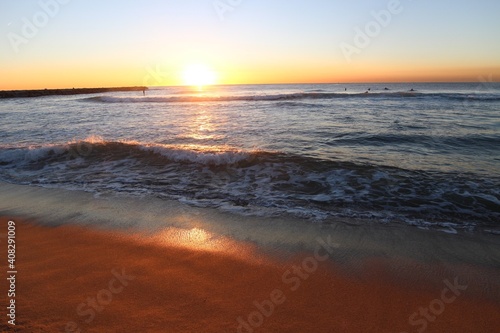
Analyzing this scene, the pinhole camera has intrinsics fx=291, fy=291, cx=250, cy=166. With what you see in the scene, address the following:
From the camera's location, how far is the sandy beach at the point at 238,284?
106 inches

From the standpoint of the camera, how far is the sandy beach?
2.69 metres

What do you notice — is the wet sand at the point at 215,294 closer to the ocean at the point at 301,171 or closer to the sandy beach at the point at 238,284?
the sandy beach at the point at 238,284

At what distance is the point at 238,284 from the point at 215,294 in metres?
0.31

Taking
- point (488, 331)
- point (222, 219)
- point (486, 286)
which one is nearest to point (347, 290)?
point (488, 331)

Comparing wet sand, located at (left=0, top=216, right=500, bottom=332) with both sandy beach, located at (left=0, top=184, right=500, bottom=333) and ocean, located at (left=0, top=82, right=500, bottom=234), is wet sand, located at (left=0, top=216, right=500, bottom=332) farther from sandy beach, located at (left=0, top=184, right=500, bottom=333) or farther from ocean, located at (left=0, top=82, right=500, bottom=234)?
ocean, located at (left=0, top=82, right=500, bottom=234)

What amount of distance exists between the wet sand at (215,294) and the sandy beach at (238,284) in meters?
0.01

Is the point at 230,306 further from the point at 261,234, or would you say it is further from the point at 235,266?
the point at 261,234

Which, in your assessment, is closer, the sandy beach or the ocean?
the sandy beach

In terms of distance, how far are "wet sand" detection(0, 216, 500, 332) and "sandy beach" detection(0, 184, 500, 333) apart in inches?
0.4

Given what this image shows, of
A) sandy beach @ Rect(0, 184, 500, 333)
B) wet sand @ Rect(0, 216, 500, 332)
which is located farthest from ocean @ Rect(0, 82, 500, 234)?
wet sand @ Rect(0, 216, 500, 332)

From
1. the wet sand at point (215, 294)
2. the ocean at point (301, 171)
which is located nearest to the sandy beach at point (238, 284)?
the wet sand at point (215, 294)

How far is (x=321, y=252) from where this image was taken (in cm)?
400

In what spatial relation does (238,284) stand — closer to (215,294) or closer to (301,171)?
(215,294)

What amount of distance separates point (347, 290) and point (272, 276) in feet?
2.75
